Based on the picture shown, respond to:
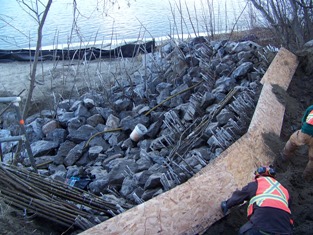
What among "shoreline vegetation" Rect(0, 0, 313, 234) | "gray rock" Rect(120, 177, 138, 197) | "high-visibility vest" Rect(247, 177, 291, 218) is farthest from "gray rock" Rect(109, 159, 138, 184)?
"shoreline vegetation" Rect(0, 0, 313, 234)

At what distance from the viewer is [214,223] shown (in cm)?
443

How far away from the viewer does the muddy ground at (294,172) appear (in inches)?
174

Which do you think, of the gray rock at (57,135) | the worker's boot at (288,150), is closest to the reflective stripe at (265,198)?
the worker's boot at (288,150)

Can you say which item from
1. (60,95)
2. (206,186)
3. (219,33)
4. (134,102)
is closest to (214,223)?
(206,186)

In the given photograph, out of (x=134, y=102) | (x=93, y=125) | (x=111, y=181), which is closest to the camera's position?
(x=111, y=181)

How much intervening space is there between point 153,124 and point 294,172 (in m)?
3.30

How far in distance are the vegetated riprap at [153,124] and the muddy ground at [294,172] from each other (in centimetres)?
68

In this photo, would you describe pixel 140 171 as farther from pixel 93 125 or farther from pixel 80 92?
pixel 80 92

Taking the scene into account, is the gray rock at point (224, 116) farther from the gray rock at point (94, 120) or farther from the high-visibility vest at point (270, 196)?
the gray rock at point (94, 120)

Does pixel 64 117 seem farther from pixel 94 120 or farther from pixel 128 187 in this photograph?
pixel 128 187

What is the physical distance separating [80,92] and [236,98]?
573 centimetres

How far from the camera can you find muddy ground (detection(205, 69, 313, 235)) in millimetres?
4430

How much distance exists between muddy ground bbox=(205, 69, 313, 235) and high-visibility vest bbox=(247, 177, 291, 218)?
34.9 inches

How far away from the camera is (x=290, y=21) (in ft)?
35.1
